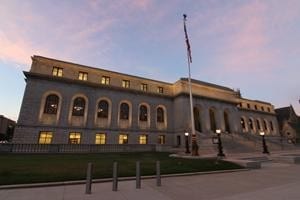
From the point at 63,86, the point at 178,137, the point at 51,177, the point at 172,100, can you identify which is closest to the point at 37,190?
the point at 51,177

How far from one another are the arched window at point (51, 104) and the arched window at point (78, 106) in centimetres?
270

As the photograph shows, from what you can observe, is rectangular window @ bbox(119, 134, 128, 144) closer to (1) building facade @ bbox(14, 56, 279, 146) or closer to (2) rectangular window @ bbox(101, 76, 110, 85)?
(1) building facade @ bbox(14, 56, 279, 146)

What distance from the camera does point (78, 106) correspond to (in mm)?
29969

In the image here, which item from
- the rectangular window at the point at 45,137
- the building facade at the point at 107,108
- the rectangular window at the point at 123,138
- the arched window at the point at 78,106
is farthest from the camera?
the rectangular window at the point at 123,138

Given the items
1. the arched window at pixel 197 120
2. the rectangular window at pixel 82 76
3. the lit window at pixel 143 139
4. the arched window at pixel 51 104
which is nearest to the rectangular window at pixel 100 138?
the lit window at pixel 143 139

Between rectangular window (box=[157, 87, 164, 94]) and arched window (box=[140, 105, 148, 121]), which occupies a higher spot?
rectangular window (box=[157, 87, 164, 94])

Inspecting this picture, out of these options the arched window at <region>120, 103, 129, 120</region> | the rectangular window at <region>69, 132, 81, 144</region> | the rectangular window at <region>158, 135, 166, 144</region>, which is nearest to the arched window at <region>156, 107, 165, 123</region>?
the rectangular window at <region>158, 135, 166, 144</region>

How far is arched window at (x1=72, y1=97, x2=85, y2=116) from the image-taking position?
29.5 m

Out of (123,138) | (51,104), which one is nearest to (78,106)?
(51,104)

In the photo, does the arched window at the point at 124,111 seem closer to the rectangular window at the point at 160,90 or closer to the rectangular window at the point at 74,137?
the rectangular window at the point at 74,137

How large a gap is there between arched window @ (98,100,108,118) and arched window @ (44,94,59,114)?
22.3ft

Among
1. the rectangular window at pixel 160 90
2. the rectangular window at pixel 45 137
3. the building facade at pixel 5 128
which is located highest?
the rectangular window at pixel 160 90

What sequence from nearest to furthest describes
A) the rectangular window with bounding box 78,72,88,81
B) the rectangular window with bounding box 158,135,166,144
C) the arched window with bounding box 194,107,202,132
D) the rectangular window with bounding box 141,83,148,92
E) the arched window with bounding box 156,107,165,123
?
the rectangular window with bounding box 78,72,88,81, the rectangular window with bounding box 158,135,166,144, the arched window with bounding box 156,107,165,123, the rectangular window with bounding box 141,83,148,92, the arched window with bounding box 194,107,202,132

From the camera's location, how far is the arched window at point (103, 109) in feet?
103
